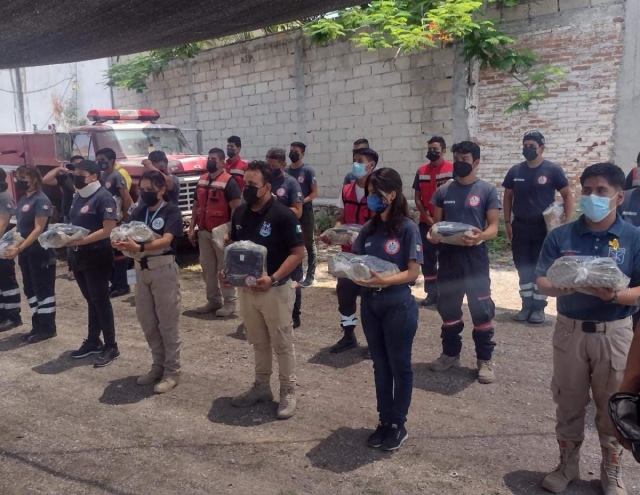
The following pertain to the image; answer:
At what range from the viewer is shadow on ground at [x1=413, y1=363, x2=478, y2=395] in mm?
5090

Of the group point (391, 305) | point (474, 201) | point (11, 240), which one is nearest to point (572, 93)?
point (474, 201)

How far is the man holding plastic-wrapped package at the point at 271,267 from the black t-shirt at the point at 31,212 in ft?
9.25

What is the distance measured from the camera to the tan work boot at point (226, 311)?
741 cm

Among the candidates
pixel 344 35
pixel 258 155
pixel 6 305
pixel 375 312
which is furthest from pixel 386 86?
pixel 375 312

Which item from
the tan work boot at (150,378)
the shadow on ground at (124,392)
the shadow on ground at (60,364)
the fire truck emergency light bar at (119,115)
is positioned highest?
the fire truck emergency light bar at (119,115)

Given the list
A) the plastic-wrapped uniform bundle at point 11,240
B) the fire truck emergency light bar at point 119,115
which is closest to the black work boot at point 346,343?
the plastic-wrapped uniform bundle at point 11,240

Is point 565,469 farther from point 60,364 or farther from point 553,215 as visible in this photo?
point 60,364

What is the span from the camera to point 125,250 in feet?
16.4

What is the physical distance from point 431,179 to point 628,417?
534 cm

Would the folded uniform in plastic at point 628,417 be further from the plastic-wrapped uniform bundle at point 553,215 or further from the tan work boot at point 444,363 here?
the plastic-wrapped uniform bundle at point 553,215

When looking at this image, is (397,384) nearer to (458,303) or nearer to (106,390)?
(458,303)

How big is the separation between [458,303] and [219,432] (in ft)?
7.48

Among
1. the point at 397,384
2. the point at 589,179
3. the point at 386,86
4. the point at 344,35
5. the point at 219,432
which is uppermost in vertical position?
the point at 344,35

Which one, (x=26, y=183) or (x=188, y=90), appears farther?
(x=188, y=90)
